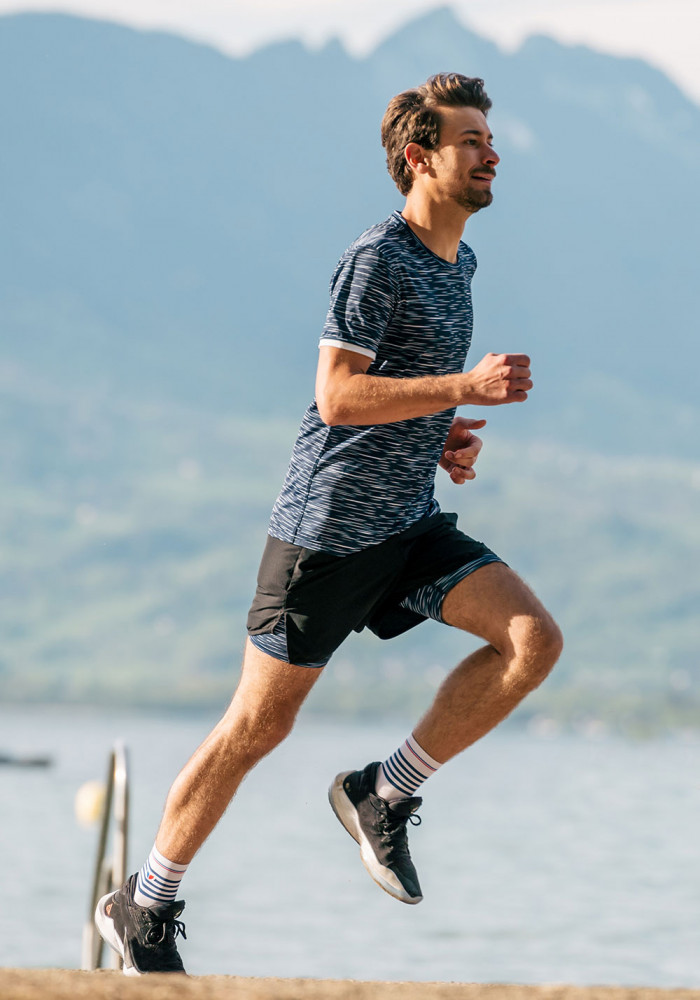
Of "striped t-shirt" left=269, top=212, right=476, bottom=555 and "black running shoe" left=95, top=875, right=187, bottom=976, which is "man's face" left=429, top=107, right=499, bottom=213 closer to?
"striped t-shirt" left=269, top=212, right=476, bottom=555

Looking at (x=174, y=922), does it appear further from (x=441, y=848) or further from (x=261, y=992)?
(x=441, y=848)

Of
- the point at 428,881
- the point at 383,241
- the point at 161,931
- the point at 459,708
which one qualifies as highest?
the point at 428,881

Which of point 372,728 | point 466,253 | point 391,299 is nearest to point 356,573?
point 391,299

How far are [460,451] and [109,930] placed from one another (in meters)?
1.80

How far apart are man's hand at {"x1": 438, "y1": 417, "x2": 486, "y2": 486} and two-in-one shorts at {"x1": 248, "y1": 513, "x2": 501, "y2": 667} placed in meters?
0.19

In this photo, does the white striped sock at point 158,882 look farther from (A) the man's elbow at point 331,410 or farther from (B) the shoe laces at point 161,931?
(A) the man's elbow at point 331,410

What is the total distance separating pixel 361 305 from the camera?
4.04m

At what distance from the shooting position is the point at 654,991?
3041 mm

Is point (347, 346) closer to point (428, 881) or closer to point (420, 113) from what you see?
point (420, 113)

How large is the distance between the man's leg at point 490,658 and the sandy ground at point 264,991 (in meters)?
1.31

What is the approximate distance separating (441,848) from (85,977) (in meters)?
66.3

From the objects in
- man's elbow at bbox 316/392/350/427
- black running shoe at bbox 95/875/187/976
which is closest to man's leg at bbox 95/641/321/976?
black running shoe at bbox 95/875/187/976

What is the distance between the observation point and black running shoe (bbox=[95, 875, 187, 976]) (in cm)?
430

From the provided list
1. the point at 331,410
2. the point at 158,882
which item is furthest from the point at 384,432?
the point at 158,882
